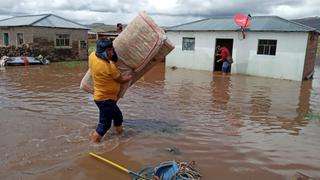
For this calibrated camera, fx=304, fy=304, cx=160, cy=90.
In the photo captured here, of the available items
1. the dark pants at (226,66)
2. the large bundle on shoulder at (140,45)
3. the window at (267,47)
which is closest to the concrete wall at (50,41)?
the dark pants at (226,66)

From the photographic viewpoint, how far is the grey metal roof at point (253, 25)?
585 inches

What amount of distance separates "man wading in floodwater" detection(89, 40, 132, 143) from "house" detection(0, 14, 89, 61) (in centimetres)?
1765

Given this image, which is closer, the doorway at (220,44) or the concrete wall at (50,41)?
the doorway at (220,44)

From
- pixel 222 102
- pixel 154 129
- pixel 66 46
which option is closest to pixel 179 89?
pixel 222 102

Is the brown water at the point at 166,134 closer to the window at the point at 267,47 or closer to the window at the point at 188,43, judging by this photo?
the window at the point at 267,47

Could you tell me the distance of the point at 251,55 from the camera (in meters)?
16.1

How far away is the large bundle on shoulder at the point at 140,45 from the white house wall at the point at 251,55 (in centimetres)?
1133

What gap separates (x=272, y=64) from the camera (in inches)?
605

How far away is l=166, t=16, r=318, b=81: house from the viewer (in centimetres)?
1466

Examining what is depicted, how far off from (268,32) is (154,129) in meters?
11.4

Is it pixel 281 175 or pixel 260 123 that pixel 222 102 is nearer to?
pixel 260 123

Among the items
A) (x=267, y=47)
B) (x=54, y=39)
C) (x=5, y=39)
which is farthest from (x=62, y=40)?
(x=267, y=47)

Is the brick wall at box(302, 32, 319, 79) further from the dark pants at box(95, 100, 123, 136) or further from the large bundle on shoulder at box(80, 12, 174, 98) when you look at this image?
the dark pants at box(95, 100, 123, 136)

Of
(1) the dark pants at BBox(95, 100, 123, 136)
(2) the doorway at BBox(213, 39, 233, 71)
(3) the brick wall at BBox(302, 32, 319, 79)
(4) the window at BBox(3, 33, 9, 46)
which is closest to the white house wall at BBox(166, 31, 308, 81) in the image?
(2) the doorway at BBox(213, 39, 233, 71)
